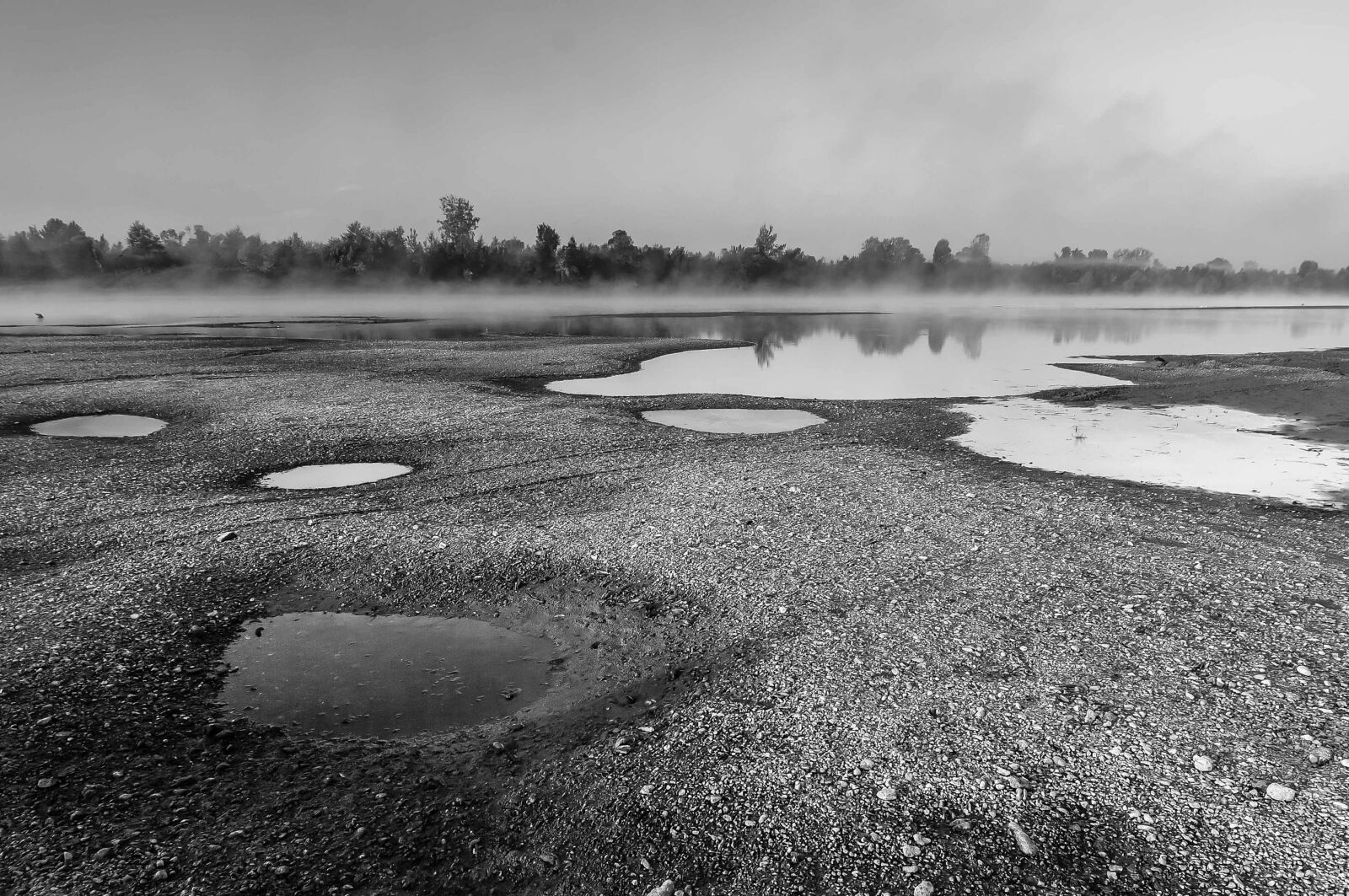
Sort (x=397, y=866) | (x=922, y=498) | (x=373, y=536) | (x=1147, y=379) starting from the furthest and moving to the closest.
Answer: (x=1147, y=379) → (x=922, y=498) → (x=373, y=536) → (x=397, y=866)

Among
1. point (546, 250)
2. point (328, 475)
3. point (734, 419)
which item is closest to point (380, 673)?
point (328, 475)

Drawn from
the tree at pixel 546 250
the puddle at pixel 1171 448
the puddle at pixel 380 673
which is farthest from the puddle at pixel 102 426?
the tree at pixel 546 250

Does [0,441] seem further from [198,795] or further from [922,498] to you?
[922,498]

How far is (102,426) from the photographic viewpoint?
17969 mm

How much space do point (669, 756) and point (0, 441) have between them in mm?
17324

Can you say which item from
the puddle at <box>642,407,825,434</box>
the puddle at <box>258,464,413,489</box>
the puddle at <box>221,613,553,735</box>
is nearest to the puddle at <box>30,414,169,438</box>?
the puddle at <box>258,464,413,489</box>

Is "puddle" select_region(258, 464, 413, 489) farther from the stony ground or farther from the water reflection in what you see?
the water reflection

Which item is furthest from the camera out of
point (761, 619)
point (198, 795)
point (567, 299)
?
point (567, 299)

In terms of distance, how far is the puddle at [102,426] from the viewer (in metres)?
17.0

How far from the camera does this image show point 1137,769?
5336 mm

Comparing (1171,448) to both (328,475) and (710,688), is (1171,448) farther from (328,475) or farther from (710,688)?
(328,475)

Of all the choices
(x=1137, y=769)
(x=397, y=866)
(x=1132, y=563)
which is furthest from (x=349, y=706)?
(x=1132, y=563)

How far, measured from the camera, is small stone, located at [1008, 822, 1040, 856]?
15.2 ft

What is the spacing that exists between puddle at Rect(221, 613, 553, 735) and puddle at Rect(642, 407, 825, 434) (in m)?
11.3
